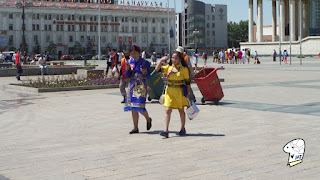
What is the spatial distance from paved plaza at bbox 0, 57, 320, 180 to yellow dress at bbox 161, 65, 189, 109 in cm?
60

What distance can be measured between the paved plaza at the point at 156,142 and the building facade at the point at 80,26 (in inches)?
3687

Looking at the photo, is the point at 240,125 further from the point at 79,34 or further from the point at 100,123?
the point at 79,34

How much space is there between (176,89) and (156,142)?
109 cm

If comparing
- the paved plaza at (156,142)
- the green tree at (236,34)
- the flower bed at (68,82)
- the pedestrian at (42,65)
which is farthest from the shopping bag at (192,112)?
the green tree at (236,34)

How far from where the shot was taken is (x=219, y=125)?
10.5 meters

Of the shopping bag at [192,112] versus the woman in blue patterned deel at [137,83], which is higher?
the woman in blue patterned deel at [137,83]

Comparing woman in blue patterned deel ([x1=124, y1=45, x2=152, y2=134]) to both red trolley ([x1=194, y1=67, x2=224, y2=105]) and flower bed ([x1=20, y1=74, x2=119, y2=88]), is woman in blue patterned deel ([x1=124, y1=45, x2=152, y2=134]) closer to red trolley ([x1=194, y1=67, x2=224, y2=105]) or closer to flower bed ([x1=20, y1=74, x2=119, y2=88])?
red trolley ([x1=194, y1=67, x2=224, y2=105])

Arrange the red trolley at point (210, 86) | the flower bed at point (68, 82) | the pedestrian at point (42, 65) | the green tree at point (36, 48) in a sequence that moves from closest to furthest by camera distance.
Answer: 1. the red trolley at point (210, 86)
2. the flower bed at point (68, 82)
3. the pedestrian at point (42, 65)
4. the green tree at point (36, 48)

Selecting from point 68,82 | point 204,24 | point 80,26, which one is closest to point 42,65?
point 68,82

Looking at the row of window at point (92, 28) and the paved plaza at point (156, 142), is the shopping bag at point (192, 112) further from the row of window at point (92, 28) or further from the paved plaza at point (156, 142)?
the row of window at point (92, 28)

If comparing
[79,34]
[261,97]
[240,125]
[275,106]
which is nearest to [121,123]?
[240,125]

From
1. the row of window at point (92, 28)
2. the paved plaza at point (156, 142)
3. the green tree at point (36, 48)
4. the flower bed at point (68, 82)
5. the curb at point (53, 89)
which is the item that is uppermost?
the row of window at point (92, 28)

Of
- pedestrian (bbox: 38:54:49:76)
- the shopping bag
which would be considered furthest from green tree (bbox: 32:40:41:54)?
the shopping bag

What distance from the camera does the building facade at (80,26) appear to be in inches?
4343
